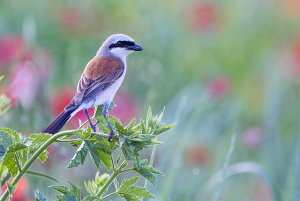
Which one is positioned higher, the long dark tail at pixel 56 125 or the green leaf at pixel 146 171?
the green leaf at pixel 146 171

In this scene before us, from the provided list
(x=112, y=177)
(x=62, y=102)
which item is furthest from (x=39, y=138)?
(x=62, y=102)

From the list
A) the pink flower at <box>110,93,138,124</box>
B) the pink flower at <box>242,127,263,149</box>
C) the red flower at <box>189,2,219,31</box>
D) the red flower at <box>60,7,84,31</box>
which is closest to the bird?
the pink flower at <box>110,93,138,124</box>

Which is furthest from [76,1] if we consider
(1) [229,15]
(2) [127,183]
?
(2) [127,183]

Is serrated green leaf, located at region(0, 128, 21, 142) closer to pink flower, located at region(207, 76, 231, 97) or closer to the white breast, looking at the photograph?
the white breast

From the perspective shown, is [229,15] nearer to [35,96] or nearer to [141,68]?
[141,68]

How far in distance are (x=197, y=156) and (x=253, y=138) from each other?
368mm

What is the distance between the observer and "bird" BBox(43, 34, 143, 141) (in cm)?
273

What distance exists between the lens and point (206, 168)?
541 centimetres

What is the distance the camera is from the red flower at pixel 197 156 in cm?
534

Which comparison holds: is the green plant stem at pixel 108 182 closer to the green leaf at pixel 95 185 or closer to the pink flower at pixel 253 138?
the green leaf at pixel 95 185

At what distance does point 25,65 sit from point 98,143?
2.28m

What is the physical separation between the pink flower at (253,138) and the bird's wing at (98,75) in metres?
1.87

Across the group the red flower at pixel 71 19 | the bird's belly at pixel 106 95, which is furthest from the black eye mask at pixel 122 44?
the red flower at pixel 71 19

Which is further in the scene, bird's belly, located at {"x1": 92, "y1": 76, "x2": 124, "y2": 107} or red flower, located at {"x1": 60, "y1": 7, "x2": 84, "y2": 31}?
red flower, located at {"x1": 60, "y1": 7, "x2": 84, "y2": 31}
